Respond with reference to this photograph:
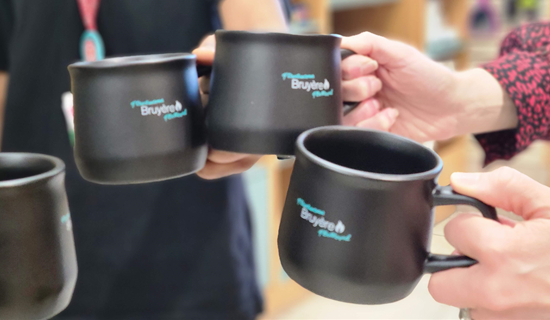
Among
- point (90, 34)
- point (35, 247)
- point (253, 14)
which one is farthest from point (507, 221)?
point (90, 34)

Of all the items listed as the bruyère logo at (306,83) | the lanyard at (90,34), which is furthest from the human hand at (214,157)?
the lanyard at (90,34)

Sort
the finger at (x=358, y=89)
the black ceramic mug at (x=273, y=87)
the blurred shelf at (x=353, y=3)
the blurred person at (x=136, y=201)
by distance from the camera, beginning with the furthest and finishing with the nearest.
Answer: the blurred shelf at (x=353, y=3)
the blurred person at (x=136, y=201)
the finger at (x=358, y=89)
the black ceramic mug at (x=273, y=87)

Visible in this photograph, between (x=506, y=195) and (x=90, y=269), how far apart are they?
29.8 inches

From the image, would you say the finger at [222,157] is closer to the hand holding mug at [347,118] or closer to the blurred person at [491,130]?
the hand holding mug at [347,118]

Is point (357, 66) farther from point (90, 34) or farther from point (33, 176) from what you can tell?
point (90, 34)

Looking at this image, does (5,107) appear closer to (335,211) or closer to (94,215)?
(94,215)

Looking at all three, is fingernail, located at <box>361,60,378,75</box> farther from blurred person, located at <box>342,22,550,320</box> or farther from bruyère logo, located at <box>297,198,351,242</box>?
bruyère logo, located at <box>297,198,351,242</box>

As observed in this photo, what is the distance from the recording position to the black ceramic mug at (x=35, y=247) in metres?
0.38

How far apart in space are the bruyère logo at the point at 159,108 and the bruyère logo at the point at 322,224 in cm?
16

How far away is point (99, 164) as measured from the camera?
1.52 ft

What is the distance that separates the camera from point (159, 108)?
46 cm

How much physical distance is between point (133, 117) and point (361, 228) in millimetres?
219

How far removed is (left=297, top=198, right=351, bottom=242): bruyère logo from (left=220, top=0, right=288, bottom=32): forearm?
372 millimetres

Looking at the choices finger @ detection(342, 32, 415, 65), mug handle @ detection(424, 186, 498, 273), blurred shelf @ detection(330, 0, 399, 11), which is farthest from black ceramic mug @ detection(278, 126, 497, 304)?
blurred shelf @ detection(330, 0, 399, 11)
